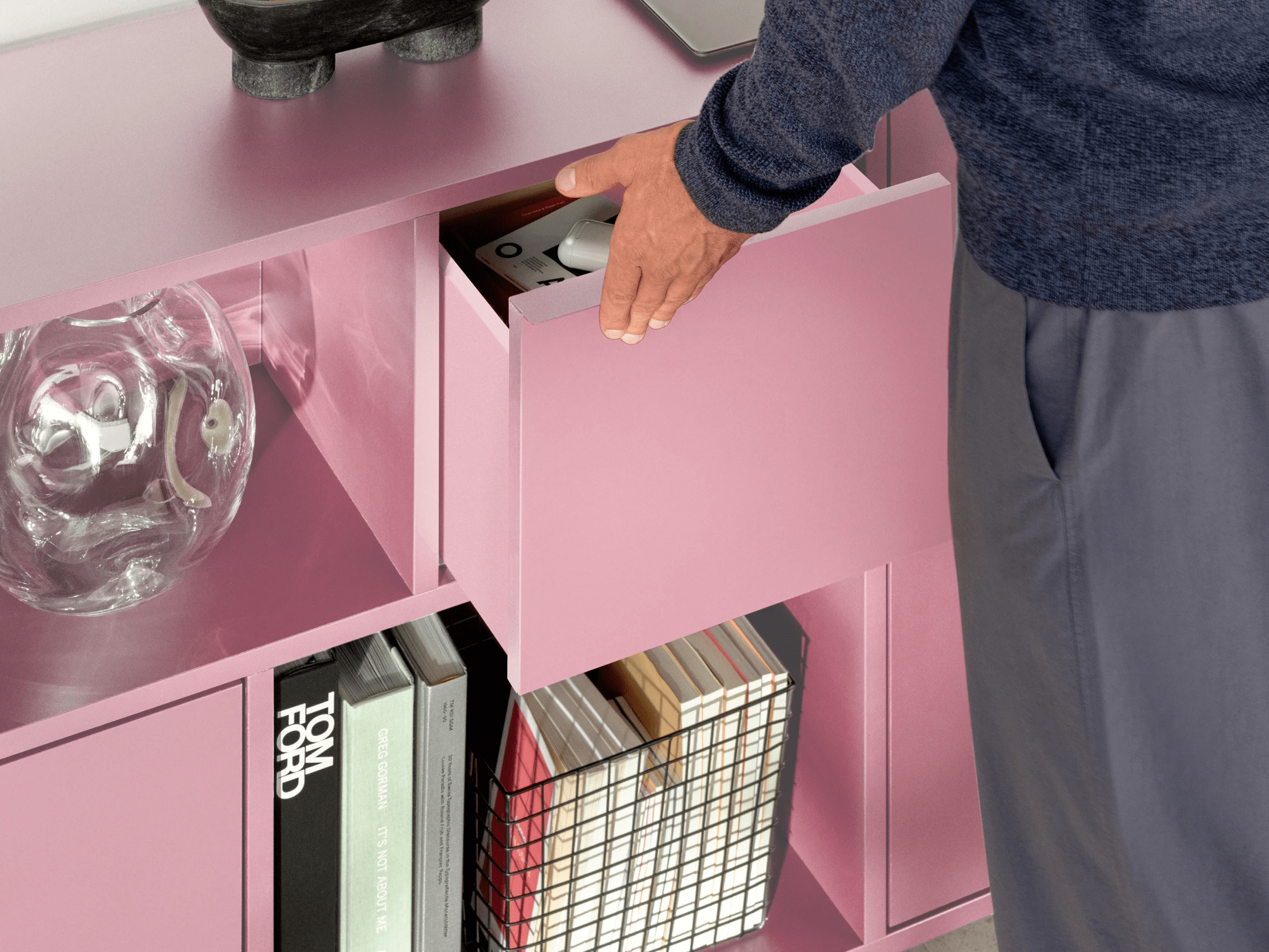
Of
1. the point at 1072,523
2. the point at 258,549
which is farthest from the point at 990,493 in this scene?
the point at 258,549

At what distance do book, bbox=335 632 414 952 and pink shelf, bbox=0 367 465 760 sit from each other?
0.25 feet

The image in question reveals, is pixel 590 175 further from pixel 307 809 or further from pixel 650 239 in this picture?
pixel 307 809

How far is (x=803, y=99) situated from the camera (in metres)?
0.77

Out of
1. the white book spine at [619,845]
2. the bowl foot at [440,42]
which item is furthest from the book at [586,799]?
the bowl foot at [440,42]

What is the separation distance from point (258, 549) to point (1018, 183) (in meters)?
0.55

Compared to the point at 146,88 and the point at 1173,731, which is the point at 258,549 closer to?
the point at 146,88

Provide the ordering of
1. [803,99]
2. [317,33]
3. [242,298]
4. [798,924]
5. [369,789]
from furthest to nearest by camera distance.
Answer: [798,924] < [242,298] < [369,789] < [317,33] < [803,99]

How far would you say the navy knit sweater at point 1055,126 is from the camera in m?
0.74

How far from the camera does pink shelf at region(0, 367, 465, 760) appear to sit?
952mm

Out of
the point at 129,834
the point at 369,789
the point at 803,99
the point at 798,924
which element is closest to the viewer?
the point at 803,99

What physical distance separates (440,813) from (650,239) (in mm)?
523

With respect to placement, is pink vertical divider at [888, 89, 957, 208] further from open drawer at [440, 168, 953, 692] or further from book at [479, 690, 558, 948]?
book at [479, 690, 558, 948]

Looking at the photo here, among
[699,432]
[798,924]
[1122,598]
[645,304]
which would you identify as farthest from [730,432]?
[798,924]

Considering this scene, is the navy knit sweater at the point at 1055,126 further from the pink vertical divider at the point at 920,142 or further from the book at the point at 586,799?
the book at the point at 586,799
